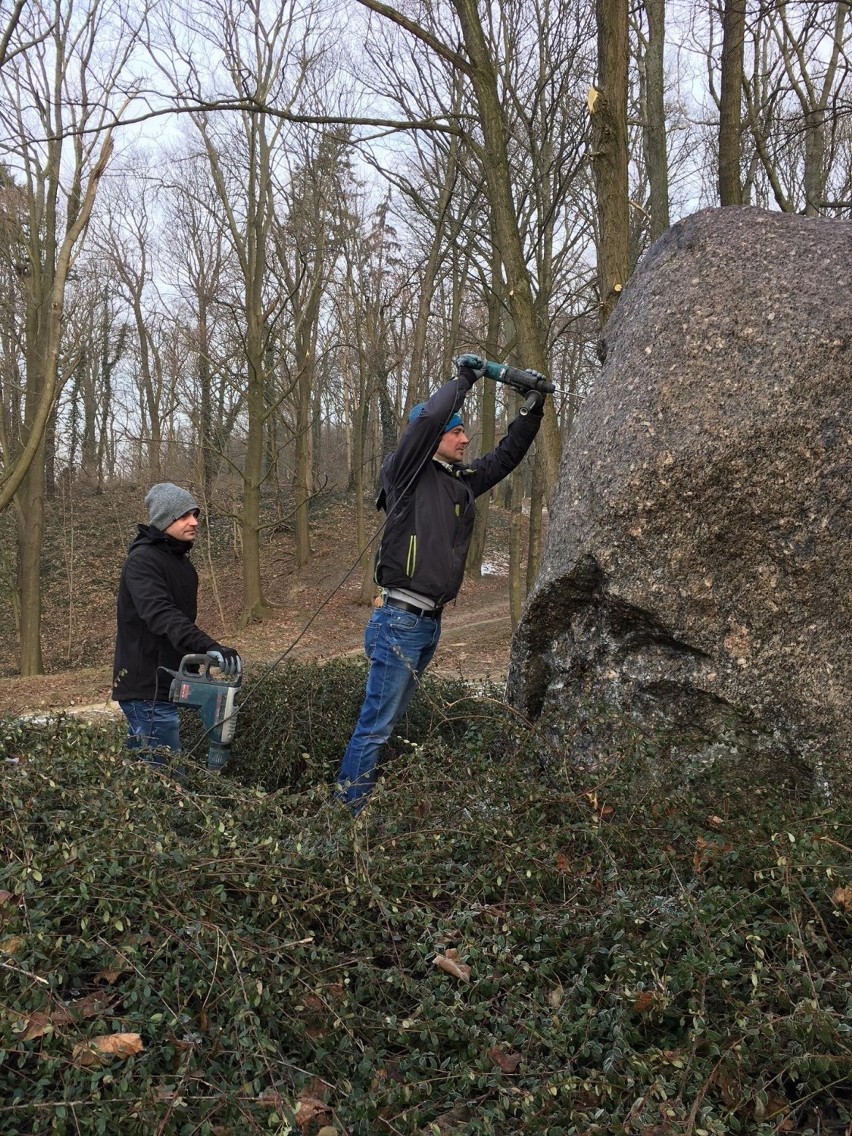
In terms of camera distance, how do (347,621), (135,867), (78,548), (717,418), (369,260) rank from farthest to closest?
(78,548) < (369,260) < (347,621) < (717,418) < (135,867)

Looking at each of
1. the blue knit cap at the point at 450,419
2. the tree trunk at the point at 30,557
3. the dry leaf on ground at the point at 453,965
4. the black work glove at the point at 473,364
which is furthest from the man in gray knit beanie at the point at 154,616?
the tree trunk at the point at 30,557

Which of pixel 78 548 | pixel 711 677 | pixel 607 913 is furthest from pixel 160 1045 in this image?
pixel 78 548

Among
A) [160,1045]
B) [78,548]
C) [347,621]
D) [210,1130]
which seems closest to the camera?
[210,1130]

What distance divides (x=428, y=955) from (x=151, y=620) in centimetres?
256

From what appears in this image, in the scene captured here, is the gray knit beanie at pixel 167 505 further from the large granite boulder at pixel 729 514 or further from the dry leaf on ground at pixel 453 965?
the dry leaf on ground at pixel 453 965

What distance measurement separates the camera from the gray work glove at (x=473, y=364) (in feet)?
14.2

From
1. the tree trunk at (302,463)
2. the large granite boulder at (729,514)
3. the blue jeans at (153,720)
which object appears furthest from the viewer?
the tree trunk at (302,463)

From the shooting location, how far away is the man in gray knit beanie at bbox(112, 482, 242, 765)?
14.7 feet

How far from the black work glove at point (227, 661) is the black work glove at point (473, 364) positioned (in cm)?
189

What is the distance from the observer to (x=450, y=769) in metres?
3.62

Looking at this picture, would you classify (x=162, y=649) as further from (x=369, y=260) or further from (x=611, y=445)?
(x=369, y=260)

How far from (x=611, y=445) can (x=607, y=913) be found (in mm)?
2017

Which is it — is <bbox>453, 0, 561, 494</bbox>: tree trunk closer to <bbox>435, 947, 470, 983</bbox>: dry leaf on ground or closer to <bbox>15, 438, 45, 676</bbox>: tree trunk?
<bbox>435, 947, 470, 983</bbox>: dry leaf on ground

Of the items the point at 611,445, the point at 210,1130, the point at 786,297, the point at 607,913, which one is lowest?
the point at 210,1130
